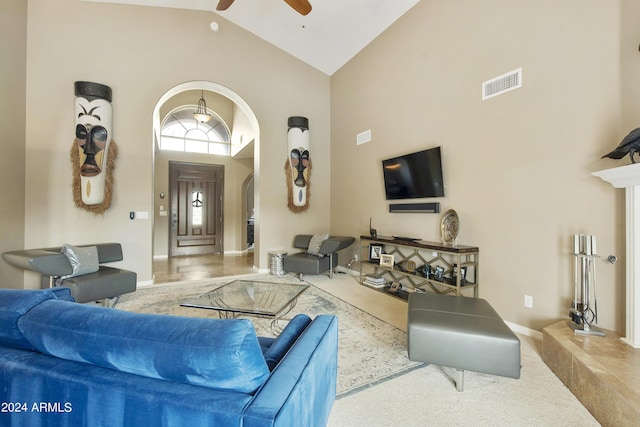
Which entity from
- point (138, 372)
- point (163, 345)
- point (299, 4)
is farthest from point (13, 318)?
point (299, 4)

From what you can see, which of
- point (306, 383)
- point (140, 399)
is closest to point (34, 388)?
point (140, 399)

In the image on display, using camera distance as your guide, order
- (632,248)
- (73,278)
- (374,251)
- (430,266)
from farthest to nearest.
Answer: (374,251), (430,266), (73,278), (632,248)

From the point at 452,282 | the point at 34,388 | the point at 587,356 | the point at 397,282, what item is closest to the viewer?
the point at 34,388

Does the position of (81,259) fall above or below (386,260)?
above

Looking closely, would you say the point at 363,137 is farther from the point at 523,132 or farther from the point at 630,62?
the point at 630,62

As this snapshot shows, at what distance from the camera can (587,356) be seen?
176cm

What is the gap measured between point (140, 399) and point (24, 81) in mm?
4912

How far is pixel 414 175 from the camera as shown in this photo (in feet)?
12.4

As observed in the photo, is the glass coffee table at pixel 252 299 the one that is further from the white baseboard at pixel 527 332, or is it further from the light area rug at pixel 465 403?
the white baseboard at pixel 527 332

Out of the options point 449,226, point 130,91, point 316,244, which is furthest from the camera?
point 316,244

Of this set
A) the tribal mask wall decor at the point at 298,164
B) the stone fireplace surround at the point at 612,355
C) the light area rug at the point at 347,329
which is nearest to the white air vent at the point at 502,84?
the stone fireplace surround at the point at 612,355

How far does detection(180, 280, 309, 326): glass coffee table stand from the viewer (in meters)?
2.12

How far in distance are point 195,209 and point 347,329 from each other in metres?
5.89

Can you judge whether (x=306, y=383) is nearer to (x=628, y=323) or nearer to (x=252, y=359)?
(x=252, y=359)
